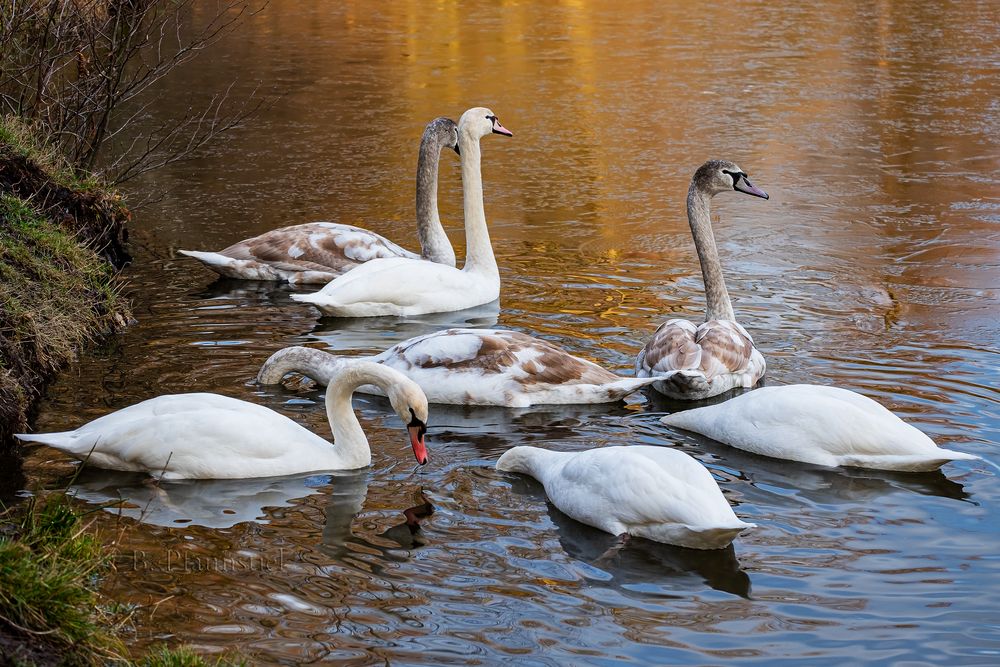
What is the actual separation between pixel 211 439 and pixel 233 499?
344mm

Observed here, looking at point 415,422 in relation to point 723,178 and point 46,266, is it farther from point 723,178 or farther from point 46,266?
point 723,178

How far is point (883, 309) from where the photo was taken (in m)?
9.62

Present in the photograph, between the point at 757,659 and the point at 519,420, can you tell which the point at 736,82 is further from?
the point at 757,659

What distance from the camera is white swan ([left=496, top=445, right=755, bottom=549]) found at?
566 cm

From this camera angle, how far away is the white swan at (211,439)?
6.46 metres

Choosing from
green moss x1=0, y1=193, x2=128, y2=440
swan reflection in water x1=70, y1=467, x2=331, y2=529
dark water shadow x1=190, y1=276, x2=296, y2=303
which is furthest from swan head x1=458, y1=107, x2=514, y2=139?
swan reflection in water x1=70, y1=467, x2=331, y2=529

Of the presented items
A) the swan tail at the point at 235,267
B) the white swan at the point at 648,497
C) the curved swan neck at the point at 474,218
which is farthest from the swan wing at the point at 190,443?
the swan tail at the point at 235,267

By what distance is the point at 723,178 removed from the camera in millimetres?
9359

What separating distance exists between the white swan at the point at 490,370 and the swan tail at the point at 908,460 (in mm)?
1390

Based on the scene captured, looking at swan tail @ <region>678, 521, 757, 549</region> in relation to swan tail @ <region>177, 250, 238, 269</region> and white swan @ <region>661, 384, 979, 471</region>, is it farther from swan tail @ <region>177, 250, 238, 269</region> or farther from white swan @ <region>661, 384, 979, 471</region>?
swan tail @ <region>177, 250, 238, 269</region>

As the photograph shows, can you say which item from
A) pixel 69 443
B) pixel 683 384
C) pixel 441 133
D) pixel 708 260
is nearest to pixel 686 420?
pixel 683 384

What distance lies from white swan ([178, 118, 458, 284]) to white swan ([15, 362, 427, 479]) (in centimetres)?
409

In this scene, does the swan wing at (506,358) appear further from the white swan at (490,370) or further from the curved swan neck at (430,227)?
the curved swan neck at (430,227)

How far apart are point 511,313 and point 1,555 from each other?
594 centimetres
